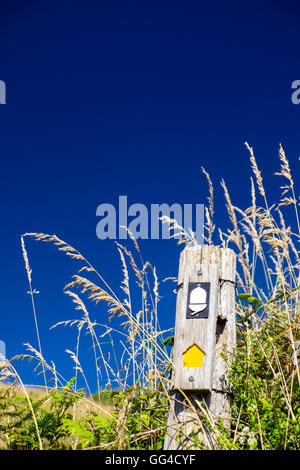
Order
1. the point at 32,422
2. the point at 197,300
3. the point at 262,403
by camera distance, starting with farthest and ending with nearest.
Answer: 1. the point at 32,422
2. the point at 197,300
3. the point at 262,403

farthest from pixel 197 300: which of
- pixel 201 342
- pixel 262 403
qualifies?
A: pixel 262 403

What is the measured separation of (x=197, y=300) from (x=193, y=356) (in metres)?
0.33

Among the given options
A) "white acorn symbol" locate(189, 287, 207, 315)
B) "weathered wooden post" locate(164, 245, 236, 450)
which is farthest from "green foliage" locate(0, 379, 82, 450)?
"white acorn symbol" locate(189, 287, 207, 315)

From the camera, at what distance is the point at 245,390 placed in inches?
93.9

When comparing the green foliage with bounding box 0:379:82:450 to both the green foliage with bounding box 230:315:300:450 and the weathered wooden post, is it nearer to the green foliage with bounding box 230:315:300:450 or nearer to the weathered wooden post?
the weathered wooden post

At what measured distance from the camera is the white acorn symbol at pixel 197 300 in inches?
97.6

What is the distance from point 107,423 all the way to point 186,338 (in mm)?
717

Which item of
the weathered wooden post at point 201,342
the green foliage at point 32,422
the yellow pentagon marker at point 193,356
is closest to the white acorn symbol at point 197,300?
the weathered wooden post at point 201,342

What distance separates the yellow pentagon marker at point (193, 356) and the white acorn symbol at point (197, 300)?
0.68 feet

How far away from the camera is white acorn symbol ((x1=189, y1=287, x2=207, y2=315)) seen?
2.48 metres

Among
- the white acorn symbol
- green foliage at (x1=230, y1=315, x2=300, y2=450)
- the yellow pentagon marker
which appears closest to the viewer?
green foliage at (x1=230, y1=315, x2=300, y2=450)

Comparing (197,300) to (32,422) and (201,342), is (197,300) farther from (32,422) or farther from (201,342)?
(32,422)

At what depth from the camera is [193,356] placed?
237 cm
